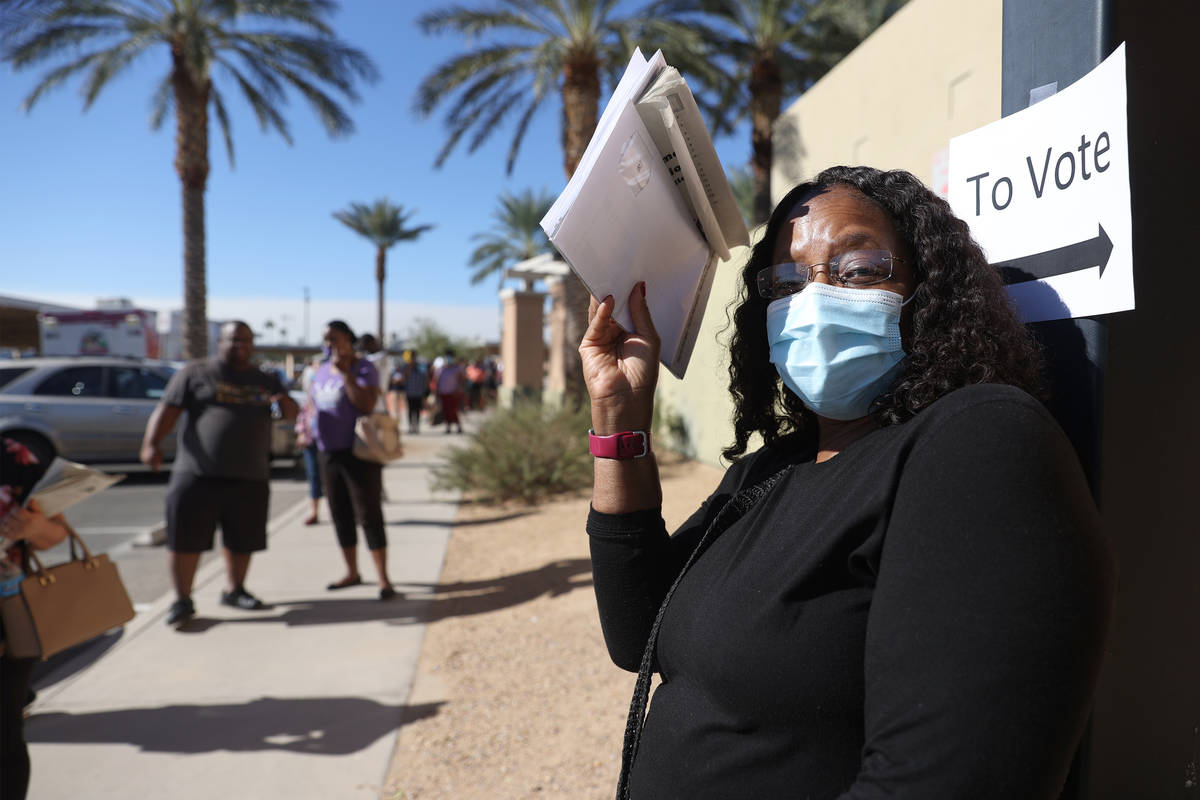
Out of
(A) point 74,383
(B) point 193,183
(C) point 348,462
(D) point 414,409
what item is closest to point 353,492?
(C) point 348,462

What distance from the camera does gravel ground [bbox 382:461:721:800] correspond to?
327 cm

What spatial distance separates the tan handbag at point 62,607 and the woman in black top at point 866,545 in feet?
7.44

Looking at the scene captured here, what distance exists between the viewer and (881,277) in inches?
52.1

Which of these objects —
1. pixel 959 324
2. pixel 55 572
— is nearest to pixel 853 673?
pixel 959 324

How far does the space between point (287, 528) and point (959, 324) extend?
7724 millimetres

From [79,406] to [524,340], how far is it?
330 inches

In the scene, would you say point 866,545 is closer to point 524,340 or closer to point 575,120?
point 575,120

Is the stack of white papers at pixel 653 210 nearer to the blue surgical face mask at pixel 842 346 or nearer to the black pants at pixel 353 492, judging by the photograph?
the blue surgical face mask at pixel 842 346

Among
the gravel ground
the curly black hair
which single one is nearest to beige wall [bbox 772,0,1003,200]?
the gravel ground

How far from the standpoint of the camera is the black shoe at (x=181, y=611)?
4.93 meters

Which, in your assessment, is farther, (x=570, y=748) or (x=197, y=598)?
(x=197, y=598)

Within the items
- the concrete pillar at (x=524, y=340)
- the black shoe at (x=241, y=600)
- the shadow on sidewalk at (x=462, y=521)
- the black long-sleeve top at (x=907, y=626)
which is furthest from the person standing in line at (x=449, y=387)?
the black long-sleeve top at (x=907, y=626)

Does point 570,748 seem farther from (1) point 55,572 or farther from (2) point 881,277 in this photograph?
(2) point 881,277

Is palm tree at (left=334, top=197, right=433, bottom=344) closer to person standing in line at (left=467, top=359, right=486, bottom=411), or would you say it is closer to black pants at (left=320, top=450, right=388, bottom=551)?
person standing in line at (left=467, top=359, right=486, bottom=411)
